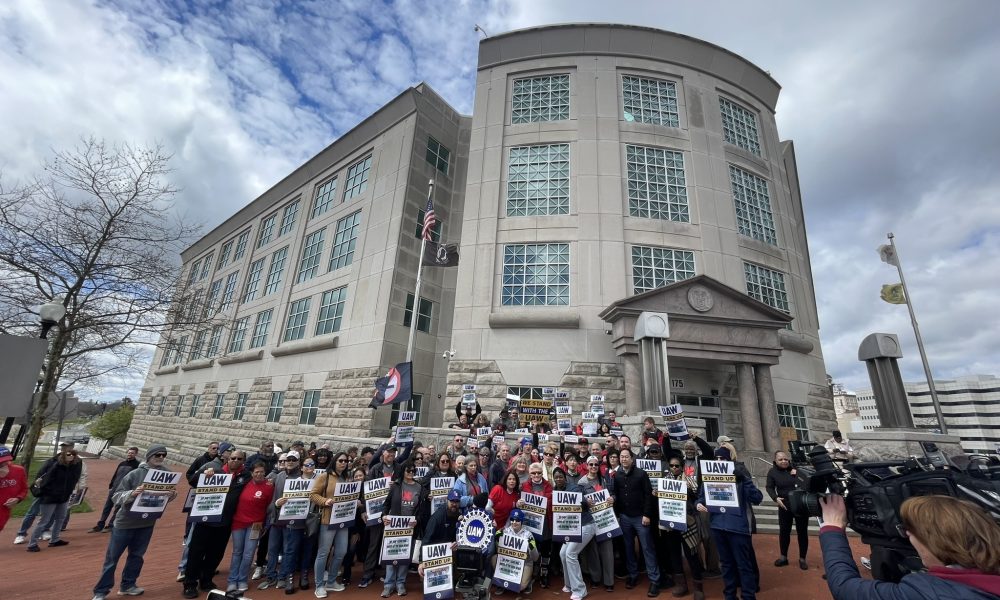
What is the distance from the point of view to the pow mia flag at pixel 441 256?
16.2 metres

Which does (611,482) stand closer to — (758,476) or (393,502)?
(393,502)

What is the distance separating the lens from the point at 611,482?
268 inches

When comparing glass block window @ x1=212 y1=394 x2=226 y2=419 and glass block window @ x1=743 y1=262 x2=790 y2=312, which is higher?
glass block window @ x1=743 y1=262 x2=790 y2=312

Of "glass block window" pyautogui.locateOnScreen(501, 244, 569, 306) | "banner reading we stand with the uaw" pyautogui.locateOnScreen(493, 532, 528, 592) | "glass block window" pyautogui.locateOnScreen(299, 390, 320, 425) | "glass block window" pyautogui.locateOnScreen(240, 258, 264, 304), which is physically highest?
"glass block window" pyautogui.locateOnScreen(240, 258, 264, 304)

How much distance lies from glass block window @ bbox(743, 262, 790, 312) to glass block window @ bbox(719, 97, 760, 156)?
22.4ft

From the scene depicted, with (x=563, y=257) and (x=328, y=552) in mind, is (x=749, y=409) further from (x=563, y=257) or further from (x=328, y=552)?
(x=328, y=552)

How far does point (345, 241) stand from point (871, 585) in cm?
2429

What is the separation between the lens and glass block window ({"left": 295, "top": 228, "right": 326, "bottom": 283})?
24984 mm

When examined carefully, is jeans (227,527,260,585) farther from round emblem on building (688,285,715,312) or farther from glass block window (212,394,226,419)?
glass block window (212,394,226,419)

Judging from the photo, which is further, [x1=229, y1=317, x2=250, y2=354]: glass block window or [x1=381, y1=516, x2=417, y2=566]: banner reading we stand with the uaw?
[x1=229, y1=317, x2=250, y2=354]: glass block window

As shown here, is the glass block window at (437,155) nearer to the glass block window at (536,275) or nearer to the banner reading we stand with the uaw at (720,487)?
the glass block window at (536,275)

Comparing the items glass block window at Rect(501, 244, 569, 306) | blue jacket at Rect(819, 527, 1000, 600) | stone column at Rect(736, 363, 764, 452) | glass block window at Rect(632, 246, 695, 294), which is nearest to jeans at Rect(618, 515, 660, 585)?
blue jacket at Rect(819, 527, 1000, 600)

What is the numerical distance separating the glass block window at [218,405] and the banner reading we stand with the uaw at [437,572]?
26586 mm

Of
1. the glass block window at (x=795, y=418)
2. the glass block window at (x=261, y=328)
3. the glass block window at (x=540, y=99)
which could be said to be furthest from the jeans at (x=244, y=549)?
the glass block window at (x=261, y=328)
